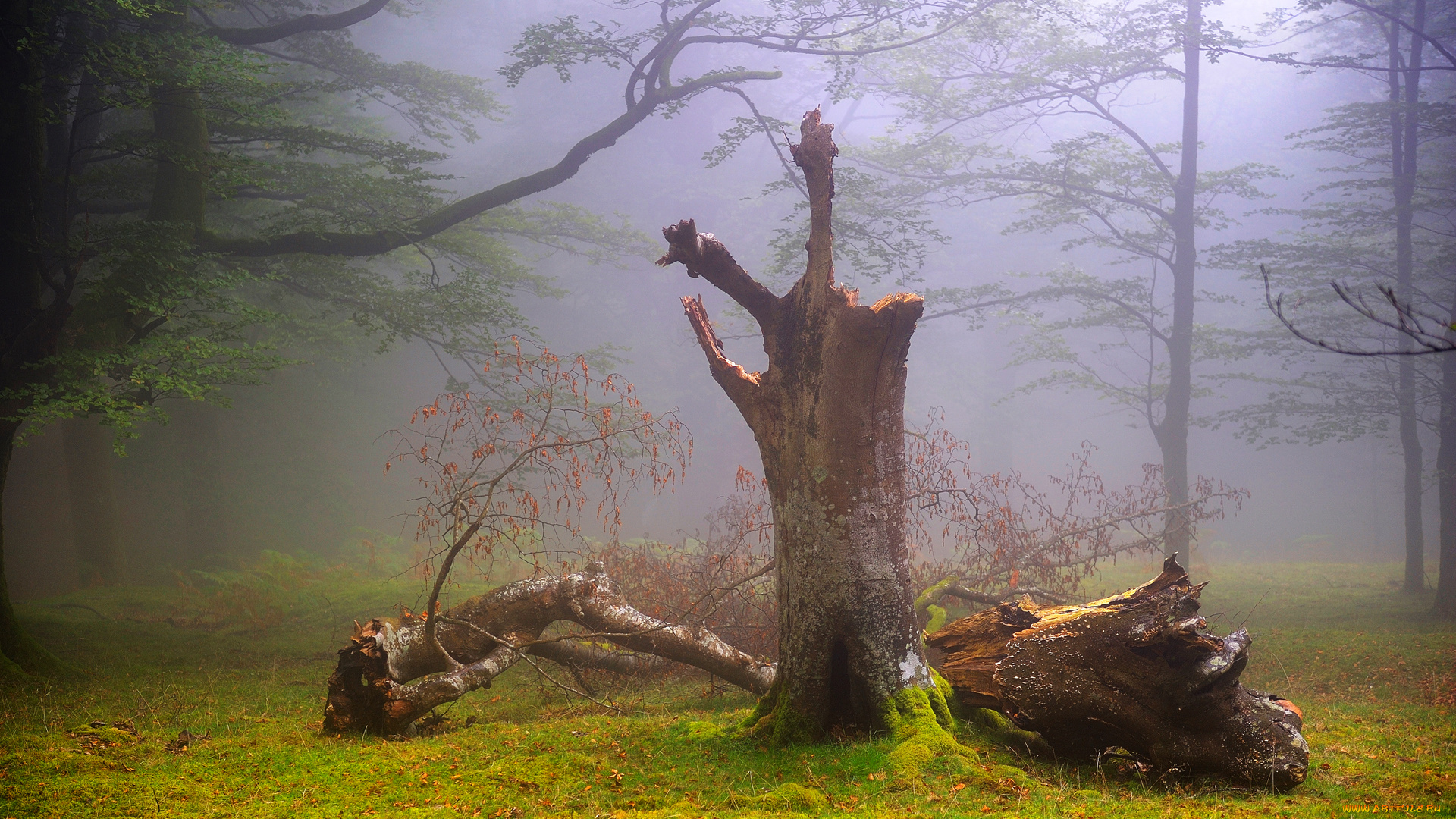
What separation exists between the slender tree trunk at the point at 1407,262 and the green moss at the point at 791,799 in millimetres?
14794

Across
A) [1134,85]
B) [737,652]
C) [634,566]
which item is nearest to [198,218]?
[634,566]

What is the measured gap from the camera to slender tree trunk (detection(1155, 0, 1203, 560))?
14828 mm

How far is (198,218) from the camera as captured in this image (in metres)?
10.6

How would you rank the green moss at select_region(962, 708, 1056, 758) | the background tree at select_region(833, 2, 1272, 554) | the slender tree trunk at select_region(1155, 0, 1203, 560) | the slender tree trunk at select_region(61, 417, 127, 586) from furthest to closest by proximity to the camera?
the background tree at select_region(833, 2, 1272, 554), the slender tree trunk at select_region(1155, 0, 1203, 560), the slender tree trunk at select_region(61, 417, 127, 586), the green moss at select_region(962, 708, 1056, 758)

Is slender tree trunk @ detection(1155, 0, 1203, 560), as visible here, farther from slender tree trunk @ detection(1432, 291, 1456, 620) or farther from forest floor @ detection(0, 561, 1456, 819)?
forest floor @ detection(0, 561, 1456, 819)

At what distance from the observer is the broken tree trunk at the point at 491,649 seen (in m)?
5.84

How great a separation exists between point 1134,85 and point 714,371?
60347mm

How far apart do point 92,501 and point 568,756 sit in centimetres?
1496

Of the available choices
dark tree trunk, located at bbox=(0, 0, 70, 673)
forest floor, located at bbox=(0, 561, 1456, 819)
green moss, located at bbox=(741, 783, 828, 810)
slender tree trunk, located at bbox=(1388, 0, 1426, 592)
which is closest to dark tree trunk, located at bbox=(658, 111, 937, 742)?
forest floor, located at bbox=(0, 561, 1456, 819)

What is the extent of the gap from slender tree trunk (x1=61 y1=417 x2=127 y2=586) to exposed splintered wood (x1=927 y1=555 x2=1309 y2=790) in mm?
17104

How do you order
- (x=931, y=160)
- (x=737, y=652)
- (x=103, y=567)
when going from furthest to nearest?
(x=931, y=160), (x=103, y=567), (x=737, y=652)

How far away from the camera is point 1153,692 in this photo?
15.3 ft

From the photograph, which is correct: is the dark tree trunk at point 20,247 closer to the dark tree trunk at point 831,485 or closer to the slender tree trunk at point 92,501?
the dark tree trunk at point 831,485

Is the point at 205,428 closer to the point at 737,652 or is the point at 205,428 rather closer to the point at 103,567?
the point at 103,567
